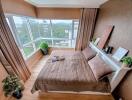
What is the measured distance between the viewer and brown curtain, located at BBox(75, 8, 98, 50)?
4082 millimetres

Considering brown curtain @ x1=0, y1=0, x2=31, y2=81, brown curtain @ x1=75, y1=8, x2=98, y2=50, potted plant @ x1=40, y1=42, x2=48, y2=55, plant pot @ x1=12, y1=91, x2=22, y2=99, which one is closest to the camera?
brown curtain @ x1=0, y1=0, x2=31, y2=81

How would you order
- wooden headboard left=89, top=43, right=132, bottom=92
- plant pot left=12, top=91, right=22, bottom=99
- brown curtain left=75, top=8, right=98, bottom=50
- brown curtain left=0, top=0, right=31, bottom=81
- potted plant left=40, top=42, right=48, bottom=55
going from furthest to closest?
potted plant left=40, top=42, right=48, bottom=55
brown curtain left=75, top=8, right=98, bottom=50
plant pot left=12, top=91, right=22, bottom=99
brown curtain left=0, top=0, right=31, bottom=81
wooden headboard left=89, top=43, right=132, bottom=92

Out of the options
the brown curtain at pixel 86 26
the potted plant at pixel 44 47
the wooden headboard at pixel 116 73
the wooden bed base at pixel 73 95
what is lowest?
the wooden bed base at pixel 73 95

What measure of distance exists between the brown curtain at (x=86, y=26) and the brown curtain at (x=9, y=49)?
2.67 m

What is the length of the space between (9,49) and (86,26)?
309 centimetres

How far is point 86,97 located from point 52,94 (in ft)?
2.43

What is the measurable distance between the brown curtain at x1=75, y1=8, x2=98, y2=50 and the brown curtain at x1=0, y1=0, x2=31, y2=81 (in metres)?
2.67

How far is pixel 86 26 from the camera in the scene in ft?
14.0

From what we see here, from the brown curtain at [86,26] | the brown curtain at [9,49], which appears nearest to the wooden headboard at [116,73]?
the brown curtain at [9,49]

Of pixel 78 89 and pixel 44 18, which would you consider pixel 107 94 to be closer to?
pixel 78 89

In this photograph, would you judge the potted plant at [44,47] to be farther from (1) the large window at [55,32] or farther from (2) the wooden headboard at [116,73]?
(2) the wooden headboard at [116,73]

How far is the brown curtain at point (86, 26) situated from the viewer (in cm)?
408

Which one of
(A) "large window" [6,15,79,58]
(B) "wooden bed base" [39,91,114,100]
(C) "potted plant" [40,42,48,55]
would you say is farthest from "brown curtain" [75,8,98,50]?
(B) "wooden bed base" [39,91,114,100]

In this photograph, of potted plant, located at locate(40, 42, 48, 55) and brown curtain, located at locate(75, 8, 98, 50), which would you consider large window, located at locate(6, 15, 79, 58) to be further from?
brown curtain, located at locate(75, 8, 98, 50)
